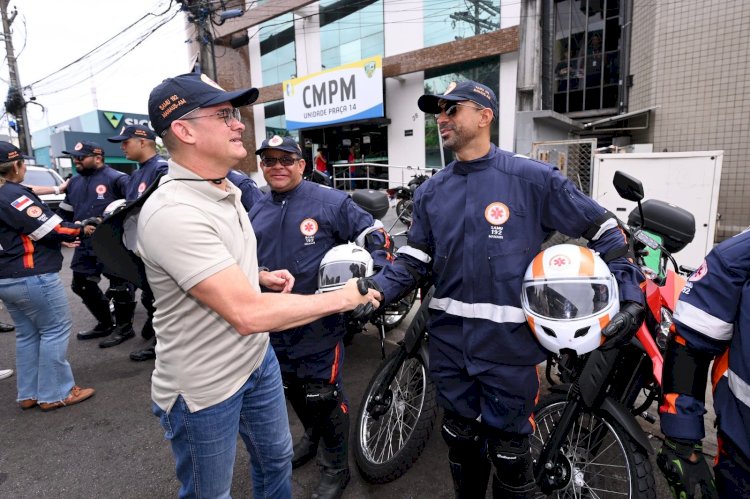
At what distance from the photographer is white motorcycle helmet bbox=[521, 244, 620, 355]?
1.68 meters

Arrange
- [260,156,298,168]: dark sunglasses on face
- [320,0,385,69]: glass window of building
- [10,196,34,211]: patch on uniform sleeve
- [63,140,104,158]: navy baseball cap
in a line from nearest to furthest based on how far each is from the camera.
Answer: [260,156,298,168]: dark sunglasses on face → [10,196,34,211]: patch on uniform sleeve → [63,140,104,158]: navy baseball cap → [320,0,385,69]: glass window of building

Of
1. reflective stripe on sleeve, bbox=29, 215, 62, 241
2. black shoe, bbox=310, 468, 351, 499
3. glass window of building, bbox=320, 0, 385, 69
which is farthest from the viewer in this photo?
glass window of building, bbox=320, 0, 385, 69

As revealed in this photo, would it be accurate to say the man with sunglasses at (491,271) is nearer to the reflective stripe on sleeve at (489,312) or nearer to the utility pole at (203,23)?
the reflective stripe on sleeve at (489,312)

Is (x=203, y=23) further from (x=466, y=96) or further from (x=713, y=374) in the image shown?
(x=713, y=374)

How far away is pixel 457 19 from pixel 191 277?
11.9 metres

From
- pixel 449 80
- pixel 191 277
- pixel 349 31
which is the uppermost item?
pixel 349 31

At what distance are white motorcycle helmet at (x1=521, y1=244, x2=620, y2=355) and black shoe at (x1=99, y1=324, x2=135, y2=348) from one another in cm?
494

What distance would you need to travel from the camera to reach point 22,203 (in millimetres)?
3332

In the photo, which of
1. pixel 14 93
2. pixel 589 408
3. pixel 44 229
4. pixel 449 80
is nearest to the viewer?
pixel 589 408

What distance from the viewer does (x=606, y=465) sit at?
222 centimetres

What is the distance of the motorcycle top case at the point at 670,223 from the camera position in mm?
2543

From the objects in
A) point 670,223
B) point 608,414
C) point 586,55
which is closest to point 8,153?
point 608,414

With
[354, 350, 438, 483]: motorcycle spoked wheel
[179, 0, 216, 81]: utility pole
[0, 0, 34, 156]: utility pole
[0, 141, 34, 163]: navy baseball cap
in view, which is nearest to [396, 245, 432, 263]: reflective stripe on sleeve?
[354, 350, 438, 483]: motorcycle spoked wheel

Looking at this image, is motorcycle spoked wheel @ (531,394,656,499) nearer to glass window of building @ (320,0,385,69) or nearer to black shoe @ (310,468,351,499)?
black shoe @ (310,468,351,499)
